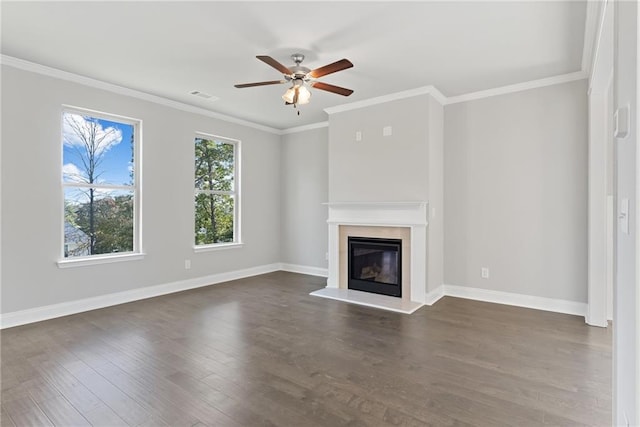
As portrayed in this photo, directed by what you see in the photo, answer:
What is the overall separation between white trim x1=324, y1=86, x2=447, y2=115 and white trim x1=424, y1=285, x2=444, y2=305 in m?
2.53

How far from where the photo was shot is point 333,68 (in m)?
2.95

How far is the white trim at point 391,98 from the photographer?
13.7 ft

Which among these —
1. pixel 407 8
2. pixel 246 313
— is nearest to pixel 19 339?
pixel 246 313

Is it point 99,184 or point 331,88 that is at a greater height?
point 331,88

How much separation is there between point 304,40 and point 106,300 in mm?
3823

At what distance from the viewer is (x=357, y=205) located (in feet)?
15.4

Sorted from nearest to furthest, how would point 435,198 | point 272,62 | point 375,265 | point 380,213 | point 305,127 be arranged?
point 272,62 < point 435,198 < point 380,213 < point 375,265 < point 305,127

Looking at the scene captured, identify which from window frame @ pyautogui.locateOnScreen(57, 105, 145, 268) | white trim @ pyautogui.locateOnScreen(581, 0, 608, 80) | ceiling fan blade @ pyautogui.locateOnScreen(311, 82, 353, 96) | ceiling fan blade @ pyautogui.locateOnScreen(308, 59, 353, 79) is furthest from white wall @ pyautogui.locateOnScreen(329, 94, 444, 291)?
window frame @ pyautogui.locateOnScreen(57, 105, 145, 268)

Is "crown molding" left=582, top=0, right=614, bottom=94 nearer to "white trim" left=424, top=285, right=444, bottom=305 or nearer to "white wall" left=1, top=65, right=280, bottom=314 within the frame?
"white trim" left=424, top=285, right=444, bottom=305

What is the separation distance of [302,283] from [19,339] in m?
3.38

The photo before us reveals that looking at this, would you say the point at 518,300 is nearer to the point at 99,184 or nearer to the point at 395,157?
the point at 395,157

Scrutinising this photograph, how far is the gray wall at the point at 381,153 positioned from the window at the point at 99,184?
9.20ft

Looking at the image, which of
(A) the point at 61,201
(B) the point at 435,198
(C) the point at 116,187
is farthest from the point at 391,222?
(A) the point at 61,201

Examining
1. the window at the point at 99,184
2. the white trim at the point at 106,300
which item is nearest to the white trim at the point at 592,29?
the window at the point at 99,184
